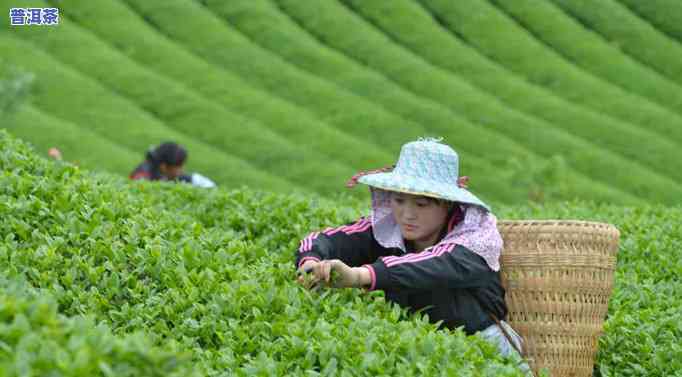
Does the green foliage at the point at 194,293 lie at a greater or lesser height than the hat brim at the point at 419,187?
lesser

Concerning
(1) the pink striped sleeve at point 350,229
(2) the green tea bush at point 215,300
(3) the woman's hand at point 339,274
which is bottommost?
(2) the green tea bush at point 215,300

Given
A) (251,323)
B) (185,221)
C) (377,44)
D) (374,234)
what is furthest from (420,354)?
(377,44)

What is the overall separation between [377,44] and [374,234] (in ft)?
113

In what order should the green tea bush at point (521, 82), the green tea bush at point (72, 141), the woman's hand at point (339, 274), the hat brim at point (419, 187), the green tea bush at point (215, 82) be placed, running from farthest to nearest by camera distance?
the green tea bush at point (521, 82) → the green tea bush at point (215, 82) → the green tea bush at point (72, 141) → the hat brim at point (419, 187) → the woman's hand at point (339, 274)

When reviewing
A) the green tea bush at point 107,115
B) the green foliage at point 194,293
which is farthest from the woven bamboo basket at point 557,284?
the green tea bush at point 107,115

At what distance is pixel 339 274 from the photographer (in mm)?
4727

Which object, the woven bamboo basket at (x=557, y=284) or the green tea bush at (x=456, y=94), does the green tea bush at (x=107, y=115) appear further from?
the woven bamboo basket at (x=557, y=284)

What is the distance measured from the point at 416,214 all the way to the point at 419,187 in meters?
0.20

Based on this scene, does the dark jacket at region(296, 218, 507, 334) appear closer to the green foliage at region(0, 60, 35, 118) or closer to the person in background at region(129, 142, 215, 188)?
the person in background at region(129, 142, 215, 188)

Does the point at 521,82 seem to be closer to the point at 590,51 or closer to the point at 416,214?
the point at 590,51

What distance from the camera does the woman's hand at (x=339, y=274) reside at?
15.4 feet

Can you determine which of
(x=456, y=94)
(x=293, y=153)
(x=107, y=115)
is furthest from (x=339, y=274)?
(x=456, y=94)

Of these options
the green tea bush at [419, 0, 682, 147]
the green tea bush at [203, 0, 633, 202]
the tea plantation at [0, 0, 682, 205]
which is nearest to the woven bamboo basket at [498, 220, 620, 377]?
the tea plantation at [0, 0, 682, 205]

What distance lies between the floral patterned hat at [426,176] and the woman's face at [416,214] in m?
0.11
